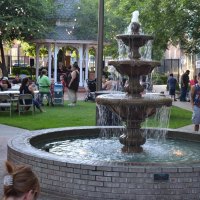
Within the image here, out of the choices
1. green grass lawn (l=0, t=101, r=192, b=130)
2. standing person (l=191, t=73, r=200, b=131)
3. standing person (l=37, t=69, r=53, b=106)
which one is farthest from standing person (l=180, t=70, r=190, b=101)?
standing person (l=191, t=73, r=200, b=131)

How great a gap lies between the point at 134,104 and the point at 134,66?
66 cm

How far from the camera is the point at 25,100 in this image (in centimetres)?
1841

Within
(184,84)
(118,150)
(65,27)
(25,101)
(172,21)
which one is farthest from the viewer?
(65,27)

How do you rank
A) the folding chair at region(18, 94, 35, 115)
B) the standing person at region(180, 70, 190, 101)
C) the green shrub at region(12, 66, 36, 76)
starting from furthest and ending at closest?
the green shrub at region(12, 66, 36, 76), the standing person at region(180, 70, 190, 101), the folding chair at region(18, 94, 35, 115)

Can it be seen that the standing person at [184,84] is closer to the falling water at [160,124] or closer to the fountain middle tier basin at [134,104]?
the falling water at [160,124]

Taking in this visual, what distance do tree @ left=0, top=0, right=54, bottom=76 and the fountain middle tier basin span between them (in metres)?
23.2

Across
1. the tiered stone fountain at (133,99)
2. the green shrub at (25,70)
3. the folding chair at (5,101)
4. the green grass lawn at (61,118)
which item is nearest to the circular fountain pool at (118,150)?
the tiered stone fountain at (133,99)

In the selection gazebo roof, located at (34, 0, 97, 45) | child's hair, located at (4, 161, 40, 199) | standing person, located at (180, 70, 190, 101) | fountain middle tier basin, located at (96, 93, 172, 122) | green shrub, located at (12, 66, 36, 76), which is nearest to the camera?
child's hair, located at (4, 161, 40, 199)

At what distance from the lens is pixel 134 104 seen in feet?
27.0

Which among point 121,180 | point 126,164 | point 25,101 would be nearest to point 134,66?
point 126,164

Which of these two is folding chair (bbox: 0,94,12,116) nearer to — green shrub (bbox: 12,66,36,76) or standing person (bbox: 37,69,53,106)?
standing person (bbox: 37,69,53,106)

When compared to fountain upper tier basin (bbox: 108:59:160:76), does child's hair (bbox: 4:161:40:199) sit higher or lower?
lower

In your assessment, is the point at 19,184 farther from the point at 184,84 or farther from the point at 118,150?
the point at 184,84

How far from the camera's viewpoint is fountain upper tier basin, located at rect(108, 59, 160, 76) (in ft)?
27.2
